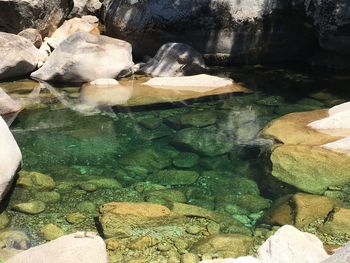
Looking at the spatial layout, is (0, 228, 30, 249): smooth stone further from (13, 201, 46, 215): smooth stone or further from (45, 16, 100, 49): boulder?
(45, 16, 100, 49): boulder

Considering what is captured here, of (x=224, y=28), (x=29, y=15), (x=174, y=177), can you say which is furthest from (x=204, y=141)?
(x=29, y=15)

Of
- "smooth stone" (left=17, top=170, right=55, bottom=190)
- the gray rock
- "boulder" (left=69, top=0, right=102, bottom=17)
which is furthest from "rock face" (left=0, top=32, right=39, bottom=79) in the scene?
the gray rock

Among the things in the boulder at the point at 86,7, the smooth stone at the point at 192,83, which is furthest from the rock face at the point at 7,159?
the boulder at the point at 86,7

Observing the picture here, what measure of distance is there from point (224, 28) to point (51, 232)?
8.06 meters

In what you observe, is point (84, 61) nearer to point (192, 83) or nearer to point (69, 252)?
point (192, 83)

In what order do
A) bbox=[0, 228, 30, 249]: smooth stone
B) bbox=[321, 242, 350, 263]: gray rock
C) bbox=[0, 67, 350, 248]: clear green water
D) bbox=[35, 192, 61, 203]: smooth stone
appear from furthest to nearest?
bbox=[0, 67, 350, 248]: clear green water → bbox=[35, 192, 61, 203]: smooth stone → bbox=[0, 228, 30, 249]: smooth stone → bbox=[321, 242, 350, 263]: gray rock

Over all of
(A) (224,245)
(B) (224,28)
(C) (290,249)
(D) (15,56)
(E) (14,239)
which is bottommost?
(E) (14,239)

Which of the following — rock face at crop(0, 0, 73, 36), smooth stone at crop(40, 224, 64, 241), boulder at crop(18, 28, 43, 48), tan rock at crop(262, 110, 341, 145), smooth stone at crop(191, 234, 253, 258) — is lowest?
smooth stone at crop(40, 224, 64, 241)

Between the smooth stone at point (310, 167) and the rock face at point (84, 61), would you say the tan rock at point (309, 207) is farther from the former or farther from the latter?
the rock face at point (84, 61)

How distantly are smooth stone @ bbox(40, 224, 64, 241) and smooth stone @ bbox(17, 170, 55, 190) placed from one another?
970 millimetres

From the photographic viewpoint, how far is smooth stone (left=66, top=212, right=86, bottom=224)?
16.9ft

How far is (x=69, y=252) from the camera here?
408cm

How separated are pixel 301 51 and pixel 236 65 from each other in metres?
1.78

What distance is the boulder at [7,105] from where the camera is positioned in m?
8.51
